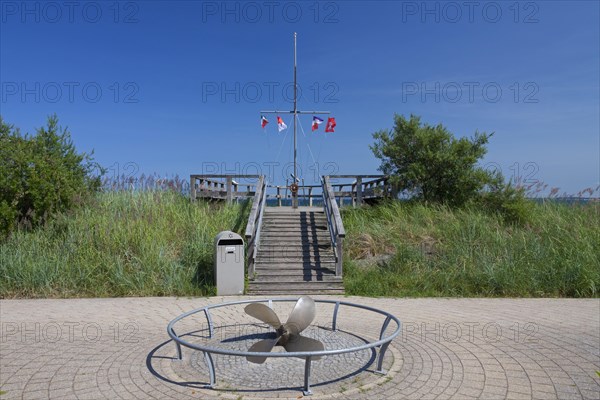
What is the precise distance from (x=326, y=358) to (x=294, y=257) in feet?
20.6

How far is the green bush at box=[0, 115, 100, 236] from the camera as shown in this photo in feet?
39.2

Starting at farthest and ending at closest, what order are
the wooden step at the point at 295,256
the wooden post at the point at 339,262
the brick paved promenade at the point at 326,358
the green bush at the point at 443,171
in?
the green bush at the point at 443,171, the wooden step at the point at 295,256, the wooden post at the point at 339,262, the brick paved promenade at the point at 326,358

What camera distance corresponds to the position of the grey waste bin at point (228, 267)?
10039mm

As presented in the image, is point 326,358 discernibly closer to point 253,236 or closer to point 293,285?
point 293,285

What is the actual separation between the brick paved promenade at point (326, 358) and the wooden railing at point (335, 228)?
223 cm

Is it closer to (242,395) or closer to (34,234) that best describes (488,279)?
(242,395)

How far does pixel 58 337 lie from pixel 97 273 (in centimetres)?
395

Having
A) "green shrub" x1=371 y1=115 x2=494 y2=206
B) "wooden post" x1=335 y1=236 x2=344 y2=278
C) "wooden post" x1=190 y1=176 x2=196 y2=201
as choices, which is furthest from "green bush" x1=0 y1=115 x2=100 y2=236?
"green shrub" x1=371 y1=115 x2=494 y2=206

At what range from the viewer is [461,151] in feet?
53.0

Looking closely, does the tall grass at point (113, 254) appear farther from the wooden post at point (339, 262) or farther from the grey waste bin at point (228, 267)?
the wooden post at point (339, 262)

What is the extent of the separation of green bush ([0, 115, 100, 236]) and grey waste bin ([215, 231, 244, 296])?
557cm

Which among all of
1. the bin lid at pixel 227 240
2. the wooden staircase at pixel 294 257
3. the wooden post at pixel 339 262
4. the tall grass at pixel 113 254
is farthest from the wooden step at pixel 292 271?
the tall grass at pixel 113 254

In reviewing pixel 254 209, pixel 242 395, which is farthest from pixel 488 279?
pixel 242 395

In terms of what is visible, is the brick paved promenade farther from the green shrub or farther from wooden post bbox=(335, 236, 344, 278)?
the green shrub
